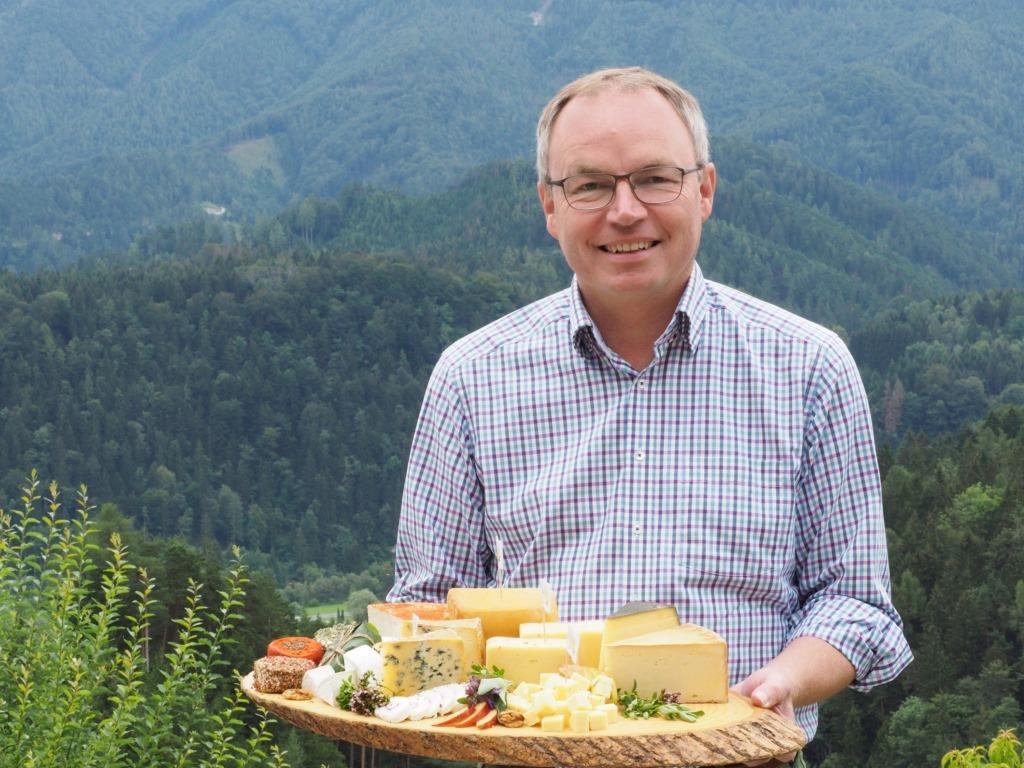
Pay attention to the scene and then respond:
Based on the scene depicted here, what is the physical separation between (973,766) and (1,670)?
9.88m

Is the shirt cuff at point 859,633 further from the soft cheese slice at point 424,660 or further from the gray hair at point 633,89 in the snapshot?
the gray hair at point 633,89

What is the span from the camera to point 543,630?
4562 mm

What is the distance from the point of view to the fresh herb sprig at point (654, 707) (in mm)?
4086

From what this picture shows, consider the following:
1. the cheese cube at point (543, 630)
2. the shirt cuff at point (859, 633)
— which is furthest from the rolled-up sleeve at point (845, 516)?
the cheese cube at point (543, 630)

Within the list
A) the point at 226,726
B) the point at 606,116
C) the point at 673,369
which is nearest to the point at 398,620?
the point at 673,369

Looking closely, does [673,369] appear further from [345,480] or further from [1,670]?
[345,480]

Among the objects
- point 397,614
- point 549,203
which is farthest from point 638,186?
point 397,614

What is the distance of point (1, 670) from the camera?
1028 cm

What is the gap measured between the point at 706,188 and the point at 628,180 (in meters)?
→ 0.43

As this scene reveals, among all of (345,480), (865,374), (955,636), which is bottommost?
(955,636)

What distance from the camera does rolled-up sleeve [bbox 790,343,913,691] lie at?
4797 mm

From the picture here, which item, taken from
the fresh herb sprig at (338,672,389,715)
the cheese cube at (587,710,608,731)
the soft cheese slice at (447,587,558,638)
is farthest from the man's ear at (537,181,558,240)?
the cheese cube at (587,710,608,731)

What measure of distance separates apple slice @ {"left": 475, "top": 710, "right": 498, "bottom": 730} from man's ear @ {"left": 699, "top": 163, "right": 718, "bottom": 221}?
5.28 ft

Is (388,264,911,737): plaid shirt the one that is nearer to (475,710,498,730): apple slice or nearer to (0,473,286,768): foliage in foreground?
(475,710,498,730): apple slice
